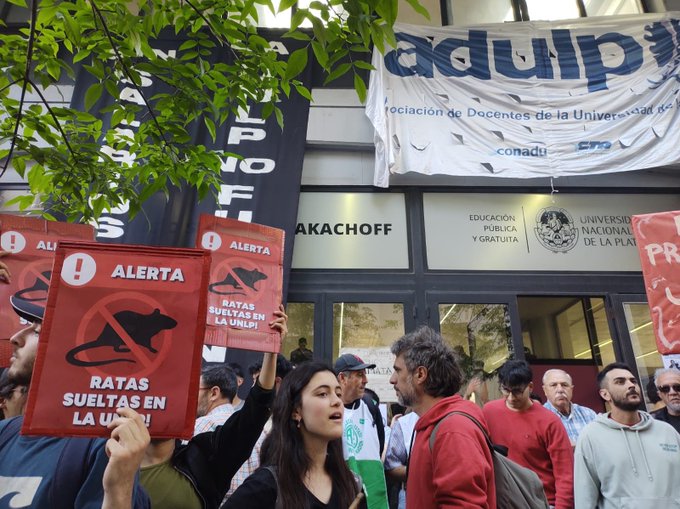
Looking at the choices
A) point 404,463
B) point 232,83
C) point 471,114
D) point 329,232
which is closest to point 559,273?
point 471,114

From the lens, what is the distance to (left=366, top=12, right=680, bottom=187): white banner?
23.1 ft

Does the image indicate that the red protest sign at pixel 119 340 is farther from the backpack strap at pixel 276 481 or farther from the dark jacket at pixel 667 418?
the dark jacket at pixel 667 418

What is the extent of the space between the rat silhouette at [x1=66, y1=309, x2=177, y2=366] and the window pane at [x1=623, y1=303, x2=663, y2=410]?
276 inches

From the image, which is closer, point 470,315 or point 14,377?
point 14,377

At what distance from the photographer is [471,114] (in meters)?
7.34

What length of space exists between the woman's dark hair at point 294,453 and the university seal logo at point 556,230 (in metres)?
5.99

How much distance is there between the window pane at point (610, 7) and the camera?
351 inches

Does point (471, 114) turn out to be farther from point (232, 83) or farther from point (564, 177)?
point (232, 83)

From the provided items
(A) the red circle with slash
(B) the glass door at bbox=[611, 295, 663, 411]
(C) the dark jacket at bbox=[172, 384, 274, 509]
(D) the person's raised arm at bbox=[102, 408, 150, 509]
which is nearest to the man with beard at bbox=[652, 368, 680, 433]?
(B) the glass door at bbox=[611, 295, 663, 411]

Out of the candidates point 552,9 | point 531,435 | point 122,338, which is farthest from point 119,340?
point 552,9

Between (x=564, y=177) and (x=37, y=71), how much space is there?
23.4 ft

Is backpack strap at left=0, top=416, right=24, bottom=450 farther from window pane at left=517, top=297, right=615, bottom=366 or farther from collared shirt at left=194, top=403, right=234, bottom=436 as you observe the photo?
window pane at left=517, top=297, right=615, bottom=366

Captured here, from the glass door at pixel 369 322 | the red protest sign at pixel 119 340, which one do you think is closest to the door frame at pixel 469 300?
the glass door at pixel 369 322

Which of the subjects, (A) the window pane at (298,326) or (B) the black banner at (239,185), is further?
(A) the window pane at (298,326)
